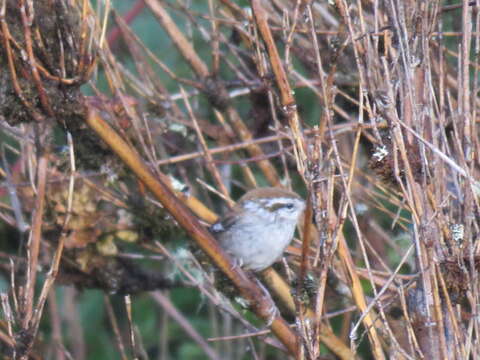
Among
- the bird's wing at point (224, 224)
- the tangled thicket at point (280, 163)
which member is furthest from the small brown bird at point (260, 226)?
the tangled thicket at point (280, 163)

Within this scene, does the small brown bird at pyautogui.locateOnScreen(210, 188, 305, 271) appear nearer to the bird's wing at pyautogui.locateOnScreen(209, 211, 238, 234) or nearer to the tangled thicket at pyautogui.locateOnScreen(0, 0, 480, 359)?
the bird's wing at pyautogui.locateOnScreen(209, 211, 238, 234)

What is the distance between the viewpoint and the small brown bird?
3768 millimetres

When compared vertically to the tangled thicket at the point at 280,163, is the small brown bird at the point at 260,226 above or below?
below

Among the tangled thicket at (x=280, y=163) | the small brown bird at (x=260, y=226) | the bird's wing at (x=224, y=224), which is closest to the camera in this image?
the tangled thicket at (x=280, y=163)

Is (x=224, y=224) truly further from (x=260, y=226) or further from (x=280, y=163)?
(x=280, y=163)

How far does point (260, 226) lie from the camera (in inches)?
156

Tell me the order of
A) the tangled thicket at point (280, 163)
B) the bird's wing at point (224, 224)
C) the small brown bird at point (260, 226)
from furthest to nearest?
the bird's wing at point (224, 224) < the small brown bird at point (260, 226) < the tangled thicket at point (280, 163)

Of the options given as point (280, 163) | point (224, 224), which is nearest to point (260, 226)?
point (224, 224)

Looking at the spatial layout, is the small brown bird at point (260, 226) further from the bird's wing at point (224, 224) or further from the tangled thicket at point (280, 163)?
the tangled thicket at point (280, 163)

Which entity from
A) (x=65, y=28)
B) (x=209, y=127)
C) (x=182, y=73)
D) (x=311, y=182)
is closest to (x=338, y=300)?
(x=209, y=127)

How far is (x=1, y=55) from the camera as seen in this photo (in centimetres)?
277

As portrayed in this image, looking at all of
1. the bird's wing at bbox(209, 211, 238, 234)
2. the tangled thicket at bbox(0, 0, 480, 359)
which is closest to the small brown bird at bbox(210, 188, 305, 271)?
the bird's wing at bbox(209, 211, 238, 234)

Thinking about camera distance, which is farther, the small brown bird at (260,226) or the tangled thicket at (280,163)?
the small brown bird at (260,226)

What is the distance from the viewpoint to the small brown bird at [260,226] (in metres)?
3.77
